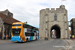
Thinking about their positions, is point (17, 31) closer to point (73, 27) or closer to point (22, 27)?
point (22, 27)

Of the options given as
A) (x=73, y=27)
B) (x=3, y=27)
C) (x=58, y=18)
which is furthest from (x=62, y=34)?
(x=3, y=27)

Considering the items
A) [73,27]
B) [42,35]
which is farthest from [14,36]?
[73,27]

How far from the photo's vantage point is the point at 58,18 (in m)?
36.8

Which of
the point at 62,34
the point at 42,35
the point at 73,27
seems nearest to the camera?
the point at 62,34

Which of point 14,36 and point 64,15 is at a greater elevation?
point 64,15

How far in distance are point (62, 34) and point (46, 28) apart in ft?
24.0

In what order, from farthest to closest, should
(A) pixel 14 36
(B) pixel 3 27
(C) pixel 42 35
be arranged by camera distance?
(C) pixel 42 35 → (B) pixel 3 27 → (A) pixel 14 36

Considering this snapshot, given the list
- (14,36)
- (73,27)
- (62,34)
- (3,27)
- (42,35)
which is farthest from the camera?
(73,27)

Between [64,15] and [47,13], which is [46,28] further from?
[64,15]

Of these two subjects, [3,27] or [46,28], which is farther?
[46,28]

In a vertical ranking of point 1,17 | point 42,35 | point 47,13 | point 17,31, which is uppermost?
point 47,13

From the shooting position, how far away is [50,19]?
37.3m

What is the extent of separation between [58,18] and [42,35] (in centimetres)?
1062

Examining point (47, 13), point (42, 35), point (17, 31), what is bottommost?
point (42, 35)
